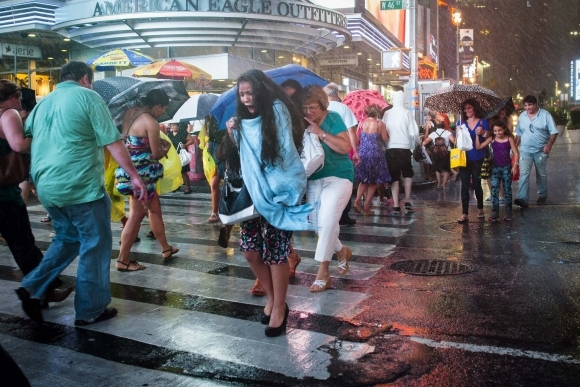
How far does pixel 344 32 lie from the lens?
21266mm

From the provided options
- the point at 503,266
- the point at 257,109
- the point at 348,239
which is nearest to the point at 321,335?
the point at 257,109

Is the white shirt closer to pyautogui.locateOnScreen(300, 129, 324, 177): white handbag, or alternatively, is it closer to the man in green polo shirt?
pyautogui.locateOnScreen(300, 129, 324, 177): white handbag

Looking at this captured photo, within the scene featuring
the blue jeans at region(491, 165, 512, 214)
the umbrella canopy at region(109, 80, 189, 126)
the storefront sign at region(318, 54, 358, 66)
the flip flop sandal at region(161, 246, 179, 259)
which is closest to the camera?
the umbrella canopy at region(109, 80, 189, 126)

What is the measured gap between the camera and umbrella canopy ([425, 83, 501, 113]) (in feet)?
32.6

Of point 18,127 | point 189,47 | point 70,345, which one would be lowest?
point 70,345

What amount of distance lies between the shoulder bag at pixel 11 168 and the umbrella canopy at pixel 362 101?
6.44 m

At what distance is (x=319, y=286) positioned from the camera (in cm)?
569

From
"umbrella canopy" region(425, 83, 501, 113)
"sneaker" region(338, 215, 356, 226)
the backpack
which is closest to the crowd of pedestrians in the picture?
"sneaker" region(338, 215, 356, 226)

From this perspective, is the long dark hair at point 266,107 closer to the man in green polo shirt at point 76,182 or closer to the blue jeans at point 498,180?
the man in green polo shirt at point 76,182

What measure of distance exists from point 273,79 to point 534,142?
7.10m

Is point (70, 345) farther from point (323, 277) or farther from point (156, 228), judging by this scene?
point (156, 228)

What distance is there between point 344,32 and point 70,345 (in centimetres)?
1839

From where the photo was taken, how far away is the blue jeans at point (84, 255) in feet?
15.6

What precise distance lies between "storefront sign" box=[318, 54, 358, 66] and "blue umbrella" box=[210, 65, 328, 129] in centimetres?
2037
